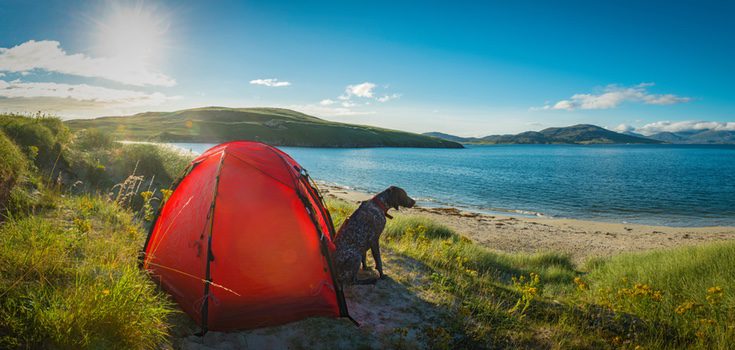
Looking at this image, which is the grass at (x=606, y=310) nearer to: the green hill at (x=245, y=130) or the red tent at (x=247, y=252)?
Answer: the red tent at (x=247, y=252)

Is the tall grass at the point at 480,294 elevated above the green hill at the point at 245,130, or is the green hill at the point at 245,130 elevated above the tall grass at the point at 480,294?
the green hill at the point at 245,130

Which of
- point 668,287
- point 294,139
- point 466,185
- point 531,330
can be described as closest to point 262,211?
point 531,330

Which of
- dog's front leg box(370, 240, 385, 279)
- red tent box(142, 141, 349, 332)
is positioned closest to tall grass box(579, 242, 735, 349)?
dog's front leg box(370, 240, 385, 279)

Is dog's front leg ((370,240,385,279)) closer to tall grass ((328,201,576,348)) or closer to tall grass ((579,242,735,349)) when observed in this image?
tall grass ((328,201,576,348))

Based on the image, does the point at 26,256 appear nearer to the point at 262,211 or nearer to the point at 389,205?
the point at 262,211

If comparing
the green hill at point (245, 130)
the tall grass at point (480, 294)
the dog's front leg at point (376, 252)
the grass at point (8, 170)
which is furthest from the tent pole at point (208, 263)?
the green hill at point (245, 130)

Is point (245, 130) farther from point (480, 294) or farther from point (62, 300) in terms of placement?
point (62, 300)

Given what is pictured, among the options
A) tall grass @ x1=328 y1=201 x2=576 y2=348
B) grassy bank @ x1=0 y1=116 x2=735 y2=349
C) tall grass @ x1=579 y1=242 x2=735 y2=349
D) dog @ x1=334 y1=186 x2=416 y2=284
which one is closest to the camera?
grassy bank @ x1=0 y1=116 x2=735 y2=349

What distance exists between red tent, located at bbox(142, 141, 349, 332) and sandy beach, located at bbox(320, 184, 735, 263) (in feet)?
42.1

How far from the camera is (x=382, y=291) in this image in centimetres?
635

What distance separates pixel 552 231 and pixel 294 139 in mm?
117441

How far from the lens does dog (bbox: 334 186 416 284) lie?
→ 5.92 m

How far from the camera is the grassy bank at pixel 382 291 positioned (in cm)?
336

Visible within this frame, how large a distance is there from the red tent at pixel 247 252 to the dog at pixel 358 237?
49 cm
